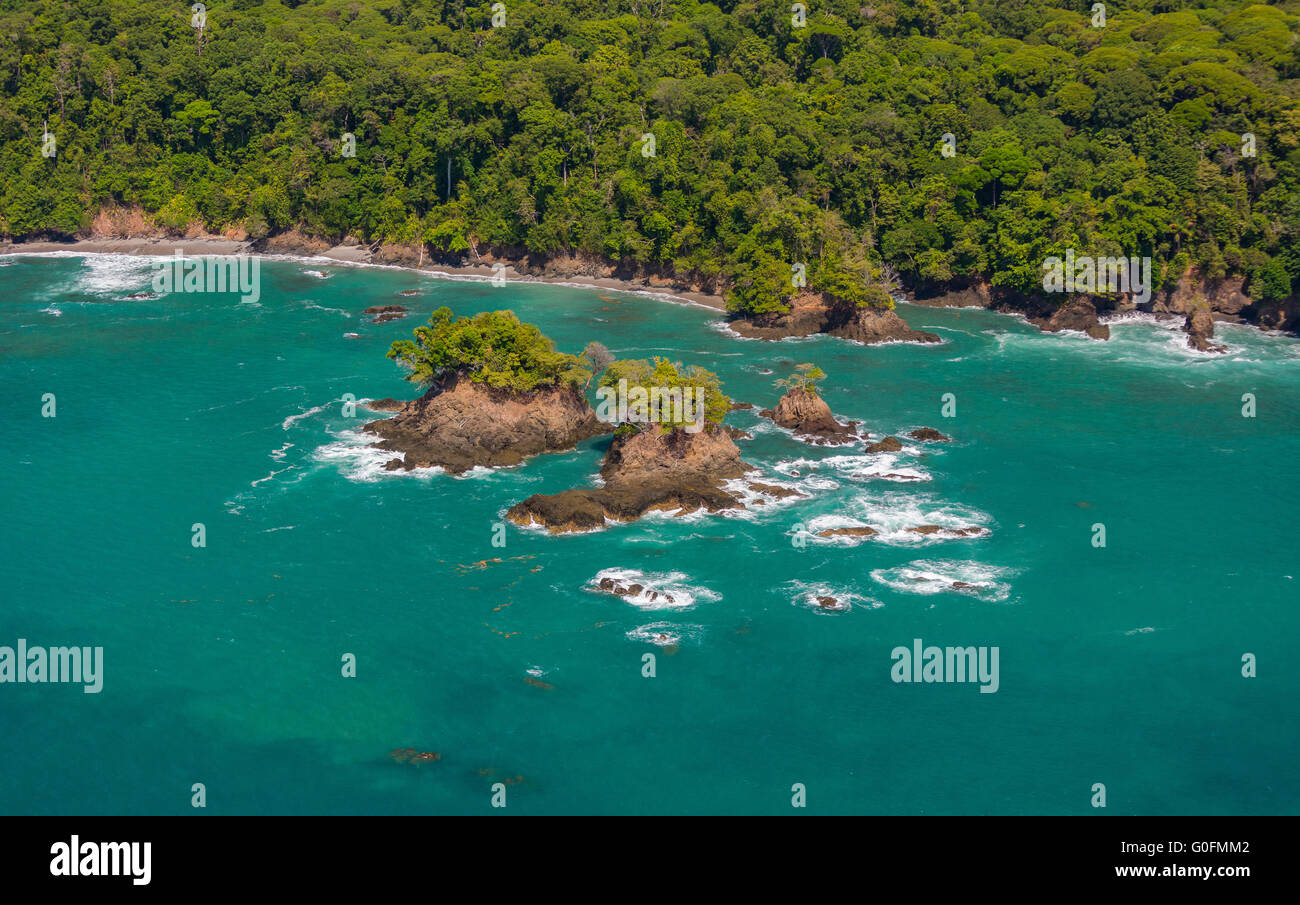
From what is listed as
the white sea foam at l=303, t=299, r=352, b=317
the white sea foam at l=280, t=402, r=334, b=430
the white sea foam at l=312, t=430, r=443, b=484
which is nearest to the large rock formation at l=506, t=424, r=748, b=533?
the white sea foam at l=312, t=430, r=443, b=484

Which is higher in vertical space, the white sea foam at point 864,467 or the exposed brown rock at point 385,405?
the exposed brown rock at point 385,405

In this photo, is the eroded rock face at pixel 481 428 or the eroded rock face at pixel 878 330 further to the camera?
the eroded rock face at pixel 878 330

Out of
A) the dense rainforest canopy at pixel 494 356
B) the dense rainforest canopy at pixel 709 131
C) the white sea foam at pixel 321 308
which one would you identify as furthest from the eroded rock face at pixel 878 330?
the white sea foam at pixel 321 308

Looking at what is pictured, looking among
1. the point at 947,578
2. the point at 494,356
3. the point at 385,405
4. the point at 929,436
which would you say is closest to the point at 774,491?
the point at 947,578

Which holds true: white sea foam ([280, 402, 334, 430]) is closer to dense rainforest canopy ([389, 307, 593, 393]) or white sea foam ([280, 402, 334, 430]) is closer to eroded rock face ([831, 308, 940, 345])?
dense rainforest canopy ([389, 307, 593, 393])

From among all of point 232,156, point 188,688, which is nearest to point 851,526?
point 188,688

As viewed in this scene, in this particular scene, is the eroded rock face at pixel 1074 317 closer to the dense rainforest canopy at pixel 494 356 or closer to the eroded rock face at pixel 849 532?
the eroded rock face at pixel 849 532

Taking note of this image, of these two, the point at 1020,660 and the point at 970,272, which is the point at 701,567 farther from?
the point at 970,272
